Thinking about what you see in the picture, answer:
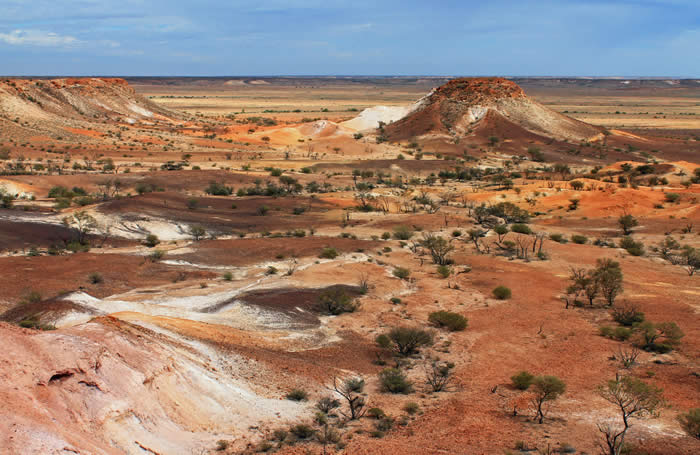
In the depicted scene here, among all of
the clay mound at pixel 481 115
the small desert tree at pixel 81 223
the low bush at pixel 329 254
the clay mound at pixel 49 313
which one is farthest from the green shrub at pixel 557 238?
the clay mound at pixel 481 115

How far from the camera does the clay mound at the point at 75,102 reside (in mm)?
68875

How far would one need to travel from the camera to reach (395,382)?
14.2m

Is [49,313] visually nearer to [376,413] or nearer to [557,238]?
[376,413]

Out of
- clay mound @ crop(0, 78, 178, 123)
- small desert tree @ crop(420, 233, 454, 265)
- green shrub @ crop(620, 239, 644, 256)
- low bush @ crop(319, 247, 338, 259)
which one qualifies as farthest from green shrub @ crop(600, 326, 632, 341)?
clay mound @ crop(0, 78, 178, 123)

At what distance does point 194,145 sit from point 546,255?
48118 millimetres

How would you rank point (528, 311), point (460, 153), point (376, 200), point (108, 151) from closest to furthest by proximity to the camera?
point (528, 311)
point (376, 200)
point (108, 151)
point (460, 153)

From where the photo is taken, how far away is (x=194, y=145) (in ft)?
221

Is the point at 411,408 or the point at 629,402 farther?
the point at 411,408

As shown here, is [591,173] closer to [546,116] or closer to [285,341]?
[546,116]

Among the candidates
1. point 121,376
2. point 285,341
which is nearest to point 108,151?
point 285,341

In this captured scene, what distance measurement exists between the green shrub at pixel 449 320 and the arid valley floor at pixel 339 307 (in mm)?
70

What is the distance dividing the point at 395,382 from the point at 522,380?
2.95 meters

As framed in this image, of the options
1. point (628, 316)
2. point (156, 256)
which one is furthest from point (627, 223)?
point (156, 256)

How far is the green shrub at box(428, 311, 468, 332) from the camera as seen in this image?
61.3ft
